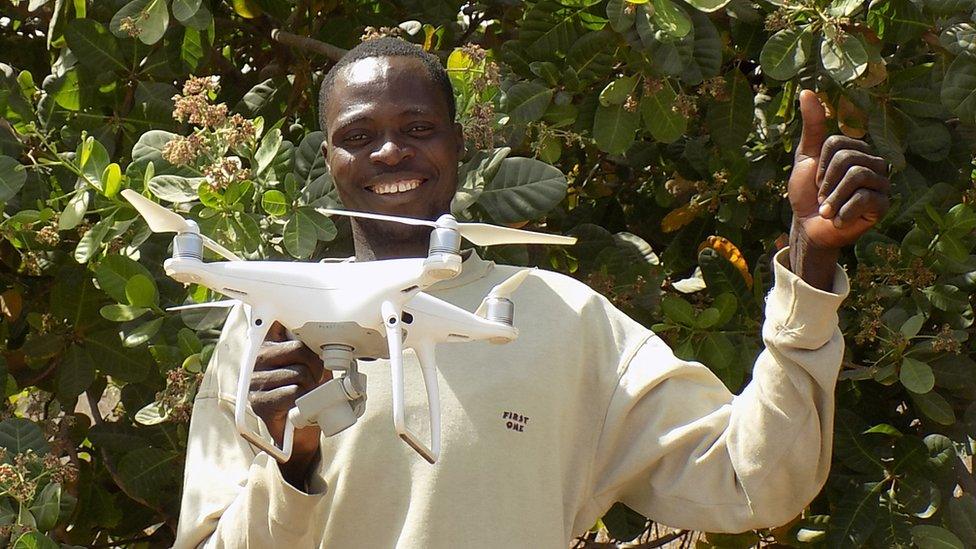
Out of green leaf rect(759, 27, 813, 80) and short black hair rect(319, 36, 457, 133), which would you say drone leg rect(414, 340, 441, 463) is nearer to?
short black hair rect(319, 36, 457, 133)

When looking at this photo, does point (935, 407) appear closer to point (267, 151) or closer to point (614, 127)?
point (614, 127)

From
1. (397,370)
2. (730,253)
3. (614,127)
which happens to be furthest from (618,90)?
(397,370)

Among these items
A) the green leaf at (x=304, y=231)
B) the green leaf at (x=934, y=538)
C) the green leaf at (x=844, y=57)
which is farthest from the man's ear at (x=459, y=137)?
the green leaf at (x=934, y=538)

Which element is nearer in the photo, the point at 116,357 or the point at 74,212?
the point at 74,212

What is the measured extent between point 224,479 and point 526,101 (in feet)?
3.91

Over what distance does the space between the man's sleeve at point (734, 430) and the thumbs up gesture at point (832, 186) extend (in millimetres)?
81

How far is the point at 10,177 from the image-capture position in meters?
2.97

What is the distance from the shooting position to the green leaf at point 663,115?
3.12 meters

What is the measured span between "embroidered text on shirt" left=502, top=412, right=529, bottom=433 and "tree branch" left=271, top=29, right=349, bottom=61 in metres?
1.40

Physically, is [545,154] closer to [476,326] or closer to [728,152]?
[728,152]

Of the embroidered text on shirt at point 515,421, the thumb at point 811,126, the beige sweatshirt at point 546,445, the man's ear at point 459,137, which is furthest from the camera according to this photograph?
the man's ear at point 459,137

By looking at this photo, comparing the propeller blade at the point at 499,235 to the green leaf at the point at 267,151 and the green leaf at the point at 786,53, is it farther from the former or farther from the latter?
the green leaf at the point at 786,53

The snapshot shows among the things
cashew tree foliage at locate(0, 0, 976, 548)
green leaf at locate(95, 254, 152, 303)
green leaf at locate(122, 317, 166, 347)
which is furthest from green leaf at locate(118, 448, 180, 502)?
green leaf at locate(95, 254, 152, 303)

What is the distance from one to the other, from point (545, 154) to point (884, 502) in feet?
3.28
